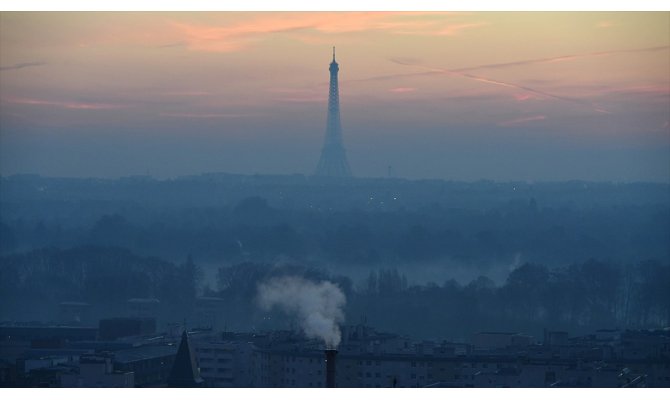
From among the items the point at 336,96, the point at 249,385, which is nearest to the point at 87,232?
the point at 336,96

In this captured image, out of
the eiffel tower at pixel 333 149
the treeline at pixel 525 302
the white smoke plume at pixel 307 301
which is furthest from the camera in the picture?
the eiffel tower at pixel 333 149

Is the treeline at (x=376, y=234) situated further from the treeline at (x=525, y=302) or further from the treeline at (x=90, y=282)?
the treeline at (x=525, y=302)

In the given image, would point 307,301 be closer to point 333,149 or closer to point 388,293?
point 388,293

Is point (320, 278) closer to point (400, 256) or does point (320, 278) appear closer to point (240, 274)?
point (240, 274)

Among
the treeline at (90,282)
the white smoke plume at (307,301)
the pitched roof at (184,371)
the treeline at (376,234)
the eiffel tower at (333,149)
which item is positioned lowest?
the pitched roof at (184,371)

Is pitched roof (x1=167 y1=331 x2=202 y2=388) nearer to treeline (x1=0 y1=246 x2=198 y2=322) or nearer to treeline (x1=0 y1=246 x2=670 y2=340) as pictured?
treeline (x1=0 y1=246 x2=670 y2=340)

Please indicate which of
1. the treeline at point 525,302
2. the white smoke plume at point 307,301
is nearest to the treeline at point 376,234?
the treeline at point 525,302

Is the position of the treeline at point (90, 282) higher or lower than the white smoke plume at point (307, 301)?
higher
